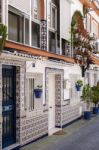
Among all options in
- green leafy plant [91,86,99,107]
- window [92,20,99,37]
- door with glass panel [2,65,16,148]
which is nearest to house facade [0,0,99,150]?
door with glass panel [2,65,16,148]

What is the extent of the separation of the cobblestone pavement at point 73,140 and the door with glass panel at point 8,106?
692mm

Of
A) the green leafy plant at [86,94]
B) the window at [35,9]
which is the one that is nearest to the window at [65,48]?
the green leafy plant at [86,94]

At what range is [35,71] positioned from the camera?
44.7 feet

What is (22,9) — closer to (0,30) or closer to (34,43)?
(34,43)

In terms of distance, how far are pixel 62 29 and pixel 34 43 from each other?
310 cm

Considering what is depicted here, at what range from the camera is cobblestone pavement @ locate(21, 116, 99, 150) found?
12680 millimetres

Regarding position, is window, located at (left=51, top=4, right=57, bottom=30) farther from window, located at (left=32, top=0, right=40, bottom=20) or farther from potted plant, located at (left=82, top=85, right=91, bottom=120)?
potted plant, located at (left=82, top=85, right=91, bottom=120)

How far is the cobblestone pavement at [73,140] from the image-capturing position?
12.7 meters

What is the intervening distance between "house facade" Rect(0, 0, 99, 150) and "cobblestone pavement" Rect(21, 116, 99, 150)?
1.12ft

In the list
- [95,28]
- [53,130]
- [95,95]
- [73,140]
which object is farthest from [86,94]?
[95,28]

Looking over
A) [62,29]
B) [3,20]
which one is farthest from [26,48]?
[62,29]

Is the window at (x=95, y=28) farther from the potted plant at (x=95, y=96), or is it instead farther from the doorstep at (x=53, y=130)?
the doorstep at (x=53, y=130)

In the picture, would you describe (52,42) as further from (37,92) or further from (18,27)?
(18,27)

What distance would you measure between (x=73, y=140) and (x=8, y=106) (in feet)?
10.8
